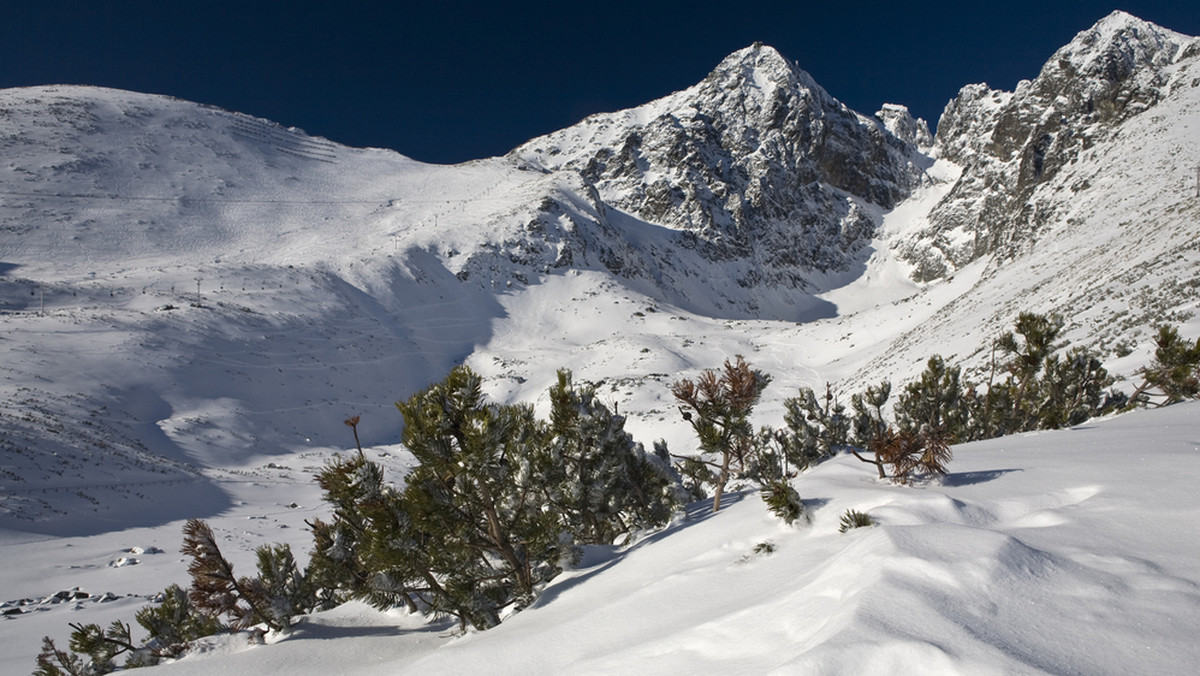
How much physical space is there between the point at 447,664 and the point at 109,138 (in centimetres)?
10653

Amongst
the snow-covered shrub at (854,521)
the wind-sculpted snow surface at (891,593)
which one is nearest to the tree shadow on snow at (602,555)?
the wind-sculpted snow surface at (891,593)

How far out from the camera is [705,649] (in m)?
3.02

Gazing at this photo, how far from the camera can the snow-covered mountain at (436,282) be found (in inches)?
834

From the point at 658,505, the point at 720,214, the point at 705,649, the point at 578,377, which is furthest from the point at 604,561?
the point at 720,214

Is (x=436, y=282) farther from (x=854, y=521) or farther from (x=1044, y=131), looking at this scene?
(x=1044, y=131)

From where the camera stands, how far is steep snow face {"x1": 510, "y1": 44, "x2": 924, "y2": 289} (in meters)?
131

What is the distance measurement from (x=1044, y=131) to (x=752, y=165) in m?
71.6

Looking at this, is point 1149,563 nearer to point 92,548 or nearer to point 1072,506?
point 1072,506

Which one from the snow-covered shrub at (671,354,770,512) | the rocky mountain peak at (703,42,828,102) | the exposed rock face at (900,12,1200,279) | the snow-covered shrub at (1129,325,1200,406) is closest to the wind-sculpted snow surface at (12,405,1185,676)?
the snow-covered shrub at (671,354,770,512)

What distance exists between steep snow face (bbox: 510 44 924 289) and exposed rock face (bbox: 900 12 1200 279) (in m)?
23.4

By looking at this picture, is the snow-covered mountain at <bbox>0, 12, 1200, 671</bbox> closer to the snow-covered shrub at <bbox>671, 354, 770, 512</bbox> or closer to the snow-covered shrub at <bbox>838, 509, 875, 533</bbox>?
the snow-covered shrub at <bbox>838, 509, 875, 533</bbox>

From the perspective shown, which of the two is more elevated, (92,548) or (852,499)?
(92,548)

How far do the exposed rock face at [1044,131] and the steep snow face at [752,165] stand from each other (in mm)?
23414

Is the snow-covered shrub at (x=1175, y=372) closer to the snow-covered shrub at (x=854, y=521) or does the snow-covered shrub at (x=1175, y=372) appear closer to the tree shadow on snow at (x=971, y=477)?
the tree shadow on snow at (x=971, y=477)
